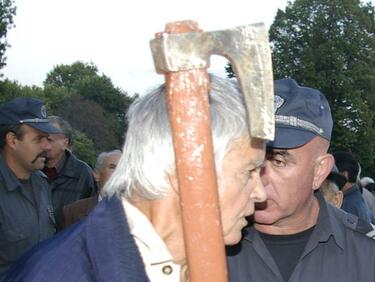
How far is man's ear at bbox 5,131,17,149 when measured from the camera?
485 cm

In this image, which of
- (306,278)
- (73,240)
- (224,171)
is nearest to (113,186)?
(73,240)

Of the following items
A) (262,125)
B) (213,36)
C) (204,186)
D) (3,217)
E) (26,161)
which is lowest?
(3,217)

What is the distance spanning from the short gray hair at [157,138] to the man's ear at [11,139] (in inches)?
119

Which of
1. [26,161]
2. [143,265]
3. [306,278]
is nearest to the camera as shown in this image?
[143,265]

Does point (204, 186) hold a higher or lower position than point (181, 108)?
lower

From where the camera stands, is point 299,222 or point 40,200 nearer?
point 299,222

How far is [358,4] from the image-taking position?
4309 centimetres

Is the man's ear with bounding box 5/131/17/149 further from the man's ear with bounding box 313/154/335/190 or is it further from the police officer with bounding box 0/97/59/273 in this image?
the man's ear with bounding box 313/154/335/190

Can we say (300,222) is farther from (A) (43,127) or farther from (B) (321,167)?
(A) (43,127)

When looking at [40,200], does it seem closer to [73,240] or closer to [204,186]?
[73,240]

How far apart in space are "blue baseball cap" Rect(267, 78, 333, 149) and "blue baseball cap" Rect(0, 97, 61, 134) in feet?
8.28

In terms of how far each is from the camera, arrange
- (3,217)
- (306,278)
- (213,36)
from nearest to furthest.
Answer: (213,36)
(306,278)
(3,217)

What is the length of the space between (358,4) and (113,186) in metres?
43.5

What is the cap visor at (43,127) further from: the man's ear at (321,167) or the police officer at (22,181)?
the man's ear at (321,167)
